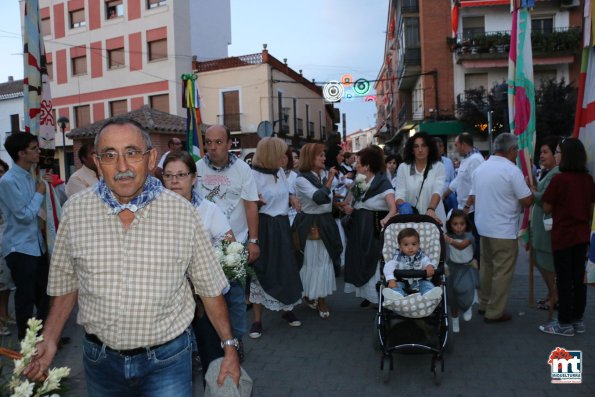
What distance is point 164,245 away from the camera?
7.30ft

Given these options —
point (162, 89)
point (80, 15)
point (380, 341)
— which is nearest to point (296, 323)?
point (380, 341)

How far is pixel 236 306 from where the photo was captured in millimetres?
4203

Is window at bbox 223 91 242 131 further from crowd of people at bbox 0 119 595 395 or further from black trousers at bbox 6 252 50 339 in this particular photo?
black trousers at bbox 6 252 50 339

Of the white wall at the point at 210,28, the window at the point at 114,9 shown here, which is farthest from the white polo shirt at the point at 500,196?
the window at the point at 114,9

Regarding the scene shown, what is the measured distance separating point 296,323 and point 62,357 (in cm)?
247

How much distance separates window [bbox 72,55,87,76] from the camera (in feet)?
108

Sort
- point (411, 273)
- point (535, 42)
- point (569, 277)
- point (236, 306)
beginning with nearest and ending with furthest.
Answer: point (236, 306)
point (411, 273)
point (569, 277)
point (535, 42)

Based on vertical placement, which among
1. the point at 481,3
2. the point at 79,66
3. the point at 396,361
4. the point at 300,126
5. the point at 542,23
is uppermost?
the point at 481,3

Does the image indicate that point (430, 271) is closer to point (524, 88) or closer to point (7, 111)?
point (524, 88)

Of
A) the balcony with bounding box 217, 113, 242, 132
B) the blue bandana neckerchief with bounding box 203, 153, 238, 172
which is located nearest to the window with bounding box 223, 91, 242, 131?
the balcony with bounding box 217, 113, 242, 132

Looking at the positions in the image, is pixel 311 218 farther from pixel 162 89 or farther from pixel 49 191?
pixel 162 89

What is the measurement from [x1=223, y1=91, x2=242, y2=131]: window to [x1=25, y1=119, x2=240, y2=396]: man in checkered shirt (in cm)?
2911

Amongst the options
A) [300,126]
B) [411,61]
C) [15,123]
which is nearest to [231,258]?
[411,61]

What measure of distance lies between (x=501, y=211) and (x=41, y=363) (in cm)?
488
